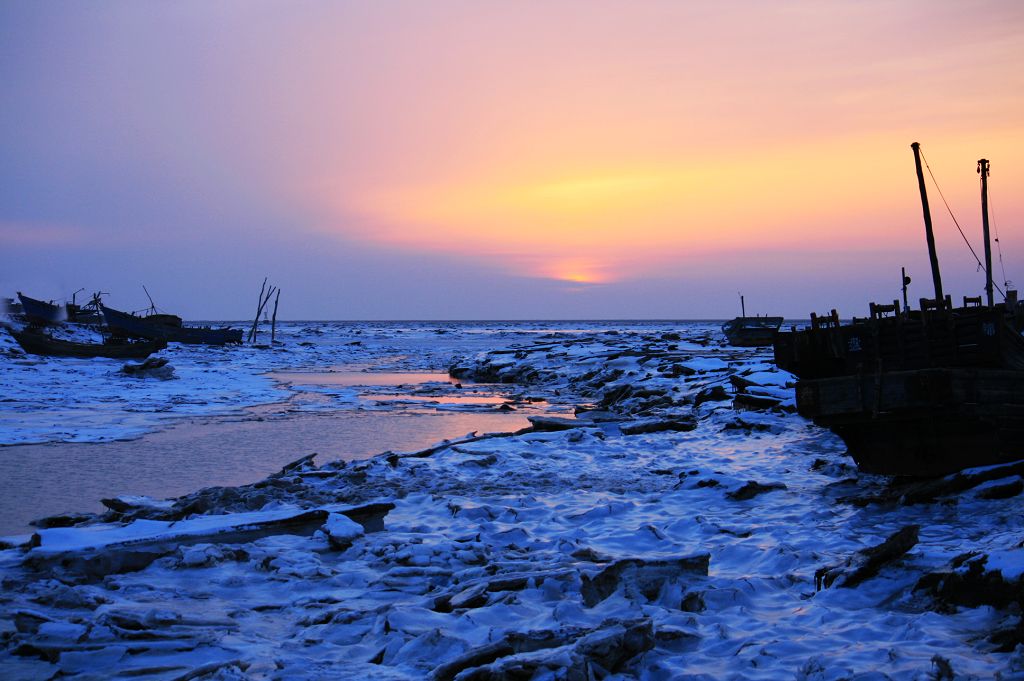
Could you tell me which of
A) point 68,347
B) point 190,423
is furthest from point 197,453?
point 68,347

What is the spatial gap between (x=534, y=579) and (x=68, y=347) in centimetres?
3781

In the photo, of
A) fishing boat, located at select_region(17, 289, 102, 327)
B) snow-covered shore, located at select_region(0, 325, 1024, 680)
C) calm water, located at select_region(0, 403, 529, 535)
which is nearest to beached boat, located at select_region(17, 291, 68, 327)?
fishing boat, located at select_region(17, 289, 102, 327)

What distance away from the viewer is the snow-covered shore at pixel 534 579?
4.61 m

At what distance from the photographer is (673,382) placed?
2242cm

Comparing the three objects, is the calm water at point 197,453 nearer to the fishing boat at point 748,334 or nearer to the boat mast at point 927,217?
the boat mast at point 927,217

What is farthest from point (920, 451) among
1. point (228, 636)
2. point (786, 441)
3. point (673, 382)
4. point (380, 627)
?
point (673, 382)

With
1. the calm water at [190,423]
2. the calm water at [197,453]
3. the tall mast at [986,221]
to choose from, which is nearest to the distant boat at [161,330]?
the calm water at [190,423]

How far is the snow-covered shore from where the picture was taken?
461cm

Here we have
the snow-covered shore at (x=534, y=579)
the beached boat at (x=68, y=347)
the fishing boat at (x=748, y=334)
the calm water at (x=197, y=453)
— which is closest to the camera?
the snow-covered shore at (x=534, y=579)

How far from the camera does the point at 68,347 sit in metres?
36.8

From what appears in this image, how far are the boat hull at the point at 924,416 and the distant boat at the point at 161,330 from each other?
149 ft

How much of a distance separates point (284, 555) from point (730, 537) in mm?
4228

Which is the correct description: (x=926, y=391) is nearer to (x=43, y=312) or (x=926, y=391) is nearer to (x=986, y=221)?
(x=986, y=221)

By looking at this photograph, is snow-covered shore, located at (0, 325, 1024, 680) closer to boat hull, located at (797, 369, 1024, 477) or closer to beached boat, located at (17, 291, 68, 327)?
boat hull, located at (797, 369, 1024, 477)
